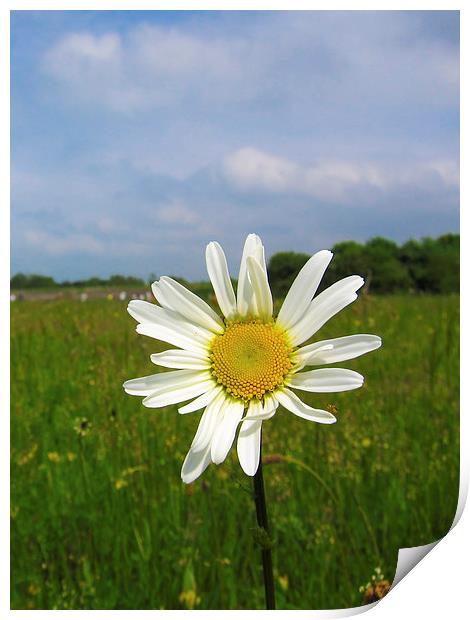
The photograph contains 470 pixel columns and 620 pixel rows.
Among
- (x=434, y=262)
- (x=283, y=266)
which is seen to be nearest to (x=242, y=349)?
(x=283, y=266)

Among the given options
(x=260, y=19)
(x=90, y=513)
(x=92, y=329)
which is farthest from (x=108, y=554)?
(x=260, y=19)

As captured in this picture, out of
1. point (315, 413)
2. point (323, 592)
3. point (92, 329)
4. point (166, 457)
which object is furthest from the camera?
point (92, 329)

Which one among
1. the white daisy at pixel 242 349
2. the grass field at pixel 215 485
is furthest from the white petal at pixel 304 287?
the grass field at pixel 215 485

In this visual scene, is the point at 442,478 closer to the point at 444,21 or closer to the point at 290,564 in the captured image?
the point at 290,564

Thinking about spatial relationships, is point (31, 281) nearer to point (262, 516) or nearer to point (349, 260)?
point (349, 260)

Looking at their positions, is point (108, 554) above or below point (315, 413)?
below

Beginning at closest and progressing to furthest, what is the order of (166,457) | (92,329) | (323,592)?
1. (323,592)
2. (166,457)
3. (92,329)

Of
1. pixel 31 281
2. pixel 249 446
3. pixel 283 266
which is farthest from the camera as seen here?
pixel 31 281

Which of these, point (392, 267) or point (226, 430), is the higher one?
point (392, 267)
